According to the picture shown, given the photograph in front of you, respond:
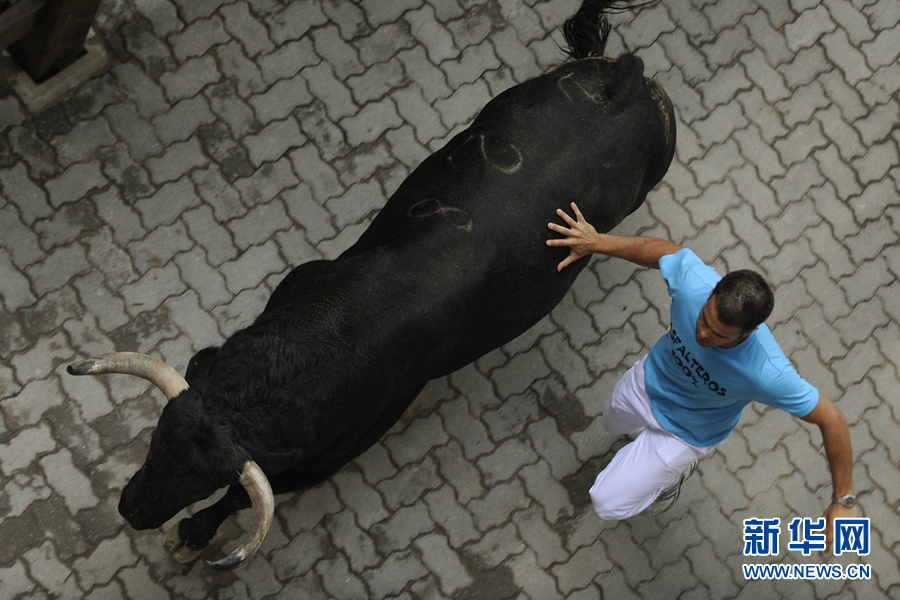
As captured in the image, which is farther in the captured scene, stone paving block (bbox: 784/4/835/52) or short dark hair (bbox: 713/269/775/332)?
stone paving block (bbox: 784/4/835/52)

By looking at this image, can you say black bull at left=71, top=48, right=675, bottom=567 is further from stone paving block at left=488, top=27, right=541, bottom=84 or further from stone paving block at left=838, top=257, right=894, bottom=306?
stone paving block at left=838, top=257, right=894, bottom=306

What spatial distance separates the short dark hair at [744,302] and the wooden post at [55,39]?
3.33 m

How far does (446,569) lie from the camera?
4.25 metres

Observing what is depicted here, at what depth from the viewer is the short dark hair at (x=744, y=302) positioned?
2939mm

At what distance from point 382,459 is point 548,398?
1.00 meters

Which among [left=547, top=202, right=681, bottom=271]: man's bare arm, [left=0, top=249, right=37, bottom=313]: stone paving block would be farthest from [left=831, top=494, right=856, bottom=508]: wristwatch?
[left=0, top=249, right=37, bottom=313]: stone paving block

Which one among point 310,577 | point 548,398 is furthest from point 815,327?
point 310,577

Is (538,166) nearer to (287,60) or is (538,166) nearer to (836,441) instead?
(836,441)

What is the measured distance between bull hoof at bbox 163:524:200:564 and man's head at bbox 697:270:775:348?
2609 millimetres

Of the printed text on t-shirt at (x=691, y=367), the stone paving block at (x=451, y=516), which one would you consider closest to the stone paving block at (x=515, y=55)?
the printed text on t-shirt at (x=691, y=367)

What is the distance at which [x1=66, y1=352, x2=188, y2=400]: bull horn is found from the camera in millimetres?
2912

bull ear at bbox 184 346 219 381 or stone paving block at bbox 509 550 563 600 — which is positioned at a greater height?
bull ear at bbox 184 346 219 381

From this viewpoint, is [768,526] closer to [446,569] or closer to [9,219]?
[446,569]

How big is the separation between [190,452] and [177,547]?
130 centimetres
